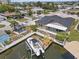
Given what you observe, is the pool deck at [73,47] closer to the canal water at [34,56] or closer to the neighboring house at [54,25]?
the canal water at [34,56]

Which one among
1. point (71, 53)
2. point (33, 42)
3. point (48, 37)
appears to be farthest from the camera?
point (48, 37)

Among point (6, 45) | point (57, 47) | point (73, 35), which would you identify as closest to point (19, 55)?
point (6, 45)

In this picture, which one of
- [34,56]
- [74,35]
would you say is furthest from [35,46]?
[74,35]

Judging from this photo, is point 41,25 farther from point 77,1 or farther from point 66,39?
point 77,1

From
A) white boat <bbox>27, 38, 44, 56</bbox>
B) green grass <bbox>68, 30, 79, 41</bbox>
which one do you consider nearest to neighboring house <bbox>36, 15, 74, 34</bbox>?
green grass <bbox>68, 30, 79, 41</bbox>

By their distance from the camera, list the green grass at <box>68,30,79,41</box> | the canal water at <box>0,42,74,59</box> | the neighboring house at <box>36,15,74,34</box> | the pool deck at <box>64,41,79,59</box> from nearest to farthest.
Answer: the pool deck at <box>64,41,79,59</box>
the canal water at <box>0,42,74,59</box>
the green grass at <box>68,30,79,41</box>
the neighboring house at <box>36,15,74,34</box>

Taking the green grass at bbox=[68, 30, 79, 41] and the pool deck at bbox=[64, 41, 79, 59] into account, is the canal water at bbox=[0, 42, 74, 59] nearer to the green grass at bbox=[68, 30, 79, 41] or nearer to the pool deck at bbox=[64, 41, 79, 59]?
the pool deck at bbox=[64, 41, 79, 59]

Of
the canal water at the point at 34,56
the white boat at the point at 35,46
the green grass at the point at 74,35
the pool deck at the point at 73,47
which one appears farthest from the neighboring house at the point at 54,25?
the canal water at the point at 34,56
